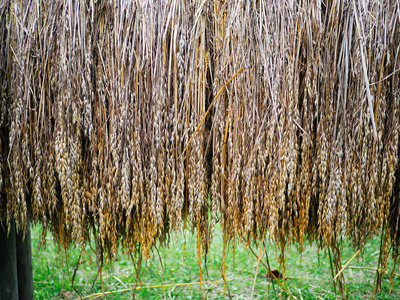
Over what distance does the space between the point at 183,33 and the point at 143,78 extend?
28 cm

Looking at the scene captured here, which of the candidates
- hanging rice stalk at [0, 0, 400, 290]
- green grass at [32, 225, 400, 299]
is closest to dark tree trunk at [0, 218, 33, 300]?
green grass at [32, 225, 400, 299]

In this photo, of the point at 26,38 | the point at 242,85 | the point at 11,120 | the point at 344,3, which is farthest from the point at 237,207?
the point at 26,38

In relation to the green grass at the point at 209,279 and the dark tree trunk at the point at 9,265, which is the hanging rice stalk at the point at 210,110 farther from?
the green grass at the point at 209,279

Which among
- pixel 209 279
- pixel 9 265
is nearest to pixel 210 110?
pixel 9 265

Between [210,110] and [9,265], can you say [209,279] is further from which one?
[210,110]

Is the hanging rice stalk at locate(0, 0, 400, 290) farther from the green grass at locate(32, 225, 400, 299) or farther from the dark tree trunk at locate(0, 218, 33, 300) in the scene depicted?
the green grass at locate(32, 225, 400, 299)

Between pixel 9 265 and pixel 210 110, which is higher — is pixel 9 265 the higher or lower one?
the lower one

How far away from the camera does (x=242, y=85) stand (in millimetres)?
1531

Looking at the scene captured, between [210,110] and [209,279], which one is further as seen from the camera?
[209,279]

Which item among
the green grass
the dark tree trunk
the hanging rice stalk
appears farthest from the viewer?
the green grass

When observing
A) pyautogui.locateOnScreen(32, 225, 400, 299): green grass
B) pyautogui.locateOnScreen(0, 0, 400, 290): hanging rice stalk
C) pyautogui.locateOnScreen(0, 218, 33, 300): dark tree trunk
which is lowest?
pyautogui.locateOnScreen(32, 225, 400, 299): green grass

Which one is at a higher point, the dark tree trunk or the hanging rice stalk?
the hanging rice stalk

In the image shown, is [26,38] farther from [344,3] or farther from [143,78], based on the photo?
[344,3]

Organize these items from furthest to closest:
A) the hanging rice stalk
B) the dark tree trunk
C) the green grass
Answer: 1. the green grass
2. the dark tree trunk
3. the hanging rice stalk
